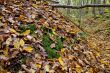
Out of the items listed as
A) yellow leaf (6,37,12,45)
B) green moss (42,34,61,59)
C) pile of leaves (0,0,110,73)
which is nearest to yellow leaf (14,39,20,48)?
pile of leaves (0,0,110,73)

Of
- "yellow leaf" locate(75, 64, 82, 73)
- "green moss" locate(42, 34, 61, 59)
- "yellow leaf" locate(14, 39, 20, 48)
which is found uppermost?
"yellow leaf" locate(14, 39, 20, 48)

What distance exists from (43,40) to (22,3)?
2221 millimetres

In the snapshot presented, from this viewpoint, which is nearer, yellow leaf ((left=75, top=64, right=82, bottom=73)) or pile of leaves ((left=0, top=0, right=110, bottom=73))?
pile of leaves ((left=0, top=0, right=110, bottom=73))

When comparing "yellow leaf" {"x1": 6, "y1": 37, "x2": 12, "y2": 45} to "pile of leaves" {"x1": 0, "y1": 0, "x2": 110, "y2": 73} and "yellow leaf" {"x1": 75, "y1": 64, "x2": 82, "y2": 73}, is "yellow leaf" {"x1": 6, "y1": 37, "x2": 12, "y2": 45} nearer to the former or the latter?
"pile of leaves" {"x1": 0, "y1": 0, "x2": 110, "y2": 73}

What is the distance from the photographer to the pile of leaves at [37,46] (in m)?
4.78

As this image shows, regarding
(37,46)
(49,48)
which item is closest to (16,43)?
(37,46)

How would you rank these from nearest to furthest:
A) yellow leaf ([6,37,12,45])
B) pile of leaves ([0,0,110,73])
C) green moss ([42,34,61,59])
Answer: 1. pile of leaves ([0,0,110,73])
2. yellow leaf ([6,37,12,45])
3. green moss ([42,34,61,59])

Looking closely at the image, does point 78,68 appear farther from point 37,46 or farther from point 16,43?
point 16,43

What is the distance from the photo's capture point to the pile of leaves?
15.7 feet

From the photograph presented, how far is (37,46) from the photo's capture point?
213 inches

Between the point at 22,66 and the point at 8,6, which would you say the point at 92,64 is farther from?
the point at 8,6

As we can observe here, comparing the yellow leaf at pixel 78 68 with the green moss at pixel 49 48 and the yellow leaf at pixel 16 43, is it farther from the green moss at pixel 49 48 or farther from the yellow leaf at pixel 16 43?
the yellow leaf at pixel 16 43

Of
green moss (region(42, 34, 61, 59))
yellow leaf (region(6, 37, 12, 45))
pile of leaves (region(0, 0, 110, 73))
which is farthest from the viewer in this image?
green moss (region(42, 34, 61, 59))

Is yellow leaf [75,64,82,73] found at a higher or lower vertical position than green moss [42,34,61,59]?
lower
